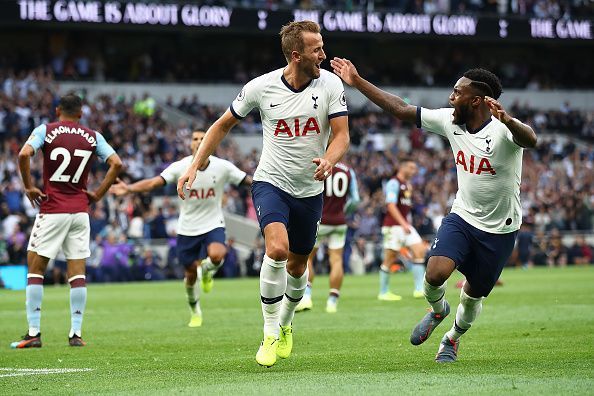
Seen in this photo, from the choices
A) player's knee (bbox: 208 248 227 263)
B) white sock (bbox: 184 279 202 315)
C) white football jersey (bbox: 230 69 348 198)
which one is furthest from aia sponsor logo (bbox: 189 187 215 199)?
white football jersey (bbox: 230 69 348 198)

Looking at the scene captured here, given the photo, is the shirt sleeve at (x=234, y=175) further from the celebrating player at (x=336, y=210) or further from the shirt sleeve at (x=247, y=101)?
the shirt sleeve at (x=247, y=101)

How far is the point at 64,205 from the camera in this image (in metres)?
12.3

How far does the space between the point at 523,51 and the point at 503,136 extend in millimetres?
47024

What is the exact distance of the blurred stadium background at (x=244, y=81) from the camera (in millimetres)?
31875

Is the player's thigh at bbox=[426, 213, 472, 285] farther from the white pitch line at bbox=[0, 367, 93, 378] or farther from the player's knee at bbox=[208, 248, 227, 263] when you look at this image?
the player's knee at bbox=[208, 248, 227, 263]

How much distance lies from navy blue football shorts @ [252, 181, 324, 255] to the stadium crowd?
58.8 feet

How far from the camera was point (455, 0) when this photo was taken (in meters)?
49.1

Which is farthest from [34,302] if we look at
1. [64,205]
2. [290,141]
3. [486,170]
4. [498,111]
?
[498,111]

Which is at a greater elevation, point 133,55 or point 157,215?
point 133,55

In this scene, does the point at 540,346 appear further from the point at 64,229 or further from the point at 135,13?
the point at 135,13

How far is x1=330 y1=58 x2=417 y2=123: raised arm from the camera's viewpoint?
363 inches

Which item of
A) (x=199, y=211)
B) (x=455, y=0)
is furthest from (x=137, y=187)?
(x=455, y=0)

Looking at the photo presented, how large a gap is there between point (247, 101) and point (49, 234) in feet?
11.7

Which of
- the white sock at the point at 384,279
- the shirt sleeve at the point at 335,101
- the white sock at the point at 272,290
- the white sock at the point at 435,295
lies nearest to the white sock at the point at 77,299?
the white sock at the point at 272,290
